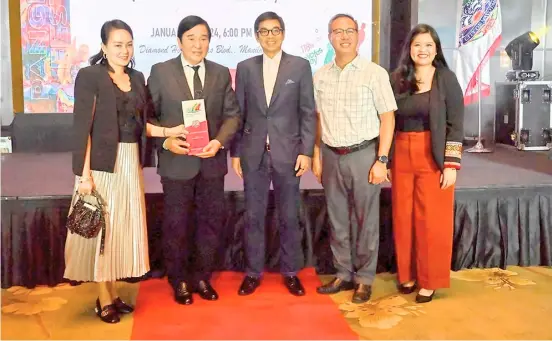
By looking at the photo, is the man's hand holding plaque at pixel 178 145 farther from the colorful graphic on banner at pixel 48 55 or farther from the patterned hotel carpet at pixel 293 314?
the colorful graphic on banner at pixel 48 55

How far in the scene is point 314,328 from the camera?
245 cm

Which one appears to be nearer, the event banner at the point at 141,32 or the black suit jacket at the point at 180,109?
the black suit jacket at the point at 180,109

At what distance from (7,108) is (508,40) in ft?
15.7

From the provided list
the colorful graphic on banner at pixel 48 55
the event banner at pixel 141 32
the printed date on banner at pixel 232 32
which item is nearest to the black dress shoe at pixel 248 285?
the event banner at pixel 141 32

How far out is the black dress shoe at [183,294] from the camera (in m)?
2.69

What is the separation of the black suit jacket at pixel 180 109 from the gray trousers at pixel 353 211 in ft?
1.55

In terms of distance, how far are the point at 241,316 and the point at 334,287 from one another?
505 mm

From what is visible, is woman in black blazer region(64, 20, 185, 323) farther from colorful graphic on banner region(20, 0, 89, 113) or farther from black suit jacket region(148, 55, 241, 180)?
colorful graphic on banner region(20, 0, 89, 113)

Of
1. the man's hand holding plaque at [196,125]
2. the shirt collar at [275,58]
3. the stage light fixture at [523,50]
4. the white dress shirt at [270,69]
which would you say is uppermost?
the stage light fixture at [523,50]

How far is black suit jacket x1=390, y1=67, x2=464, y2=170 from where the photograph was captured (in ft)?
8.52

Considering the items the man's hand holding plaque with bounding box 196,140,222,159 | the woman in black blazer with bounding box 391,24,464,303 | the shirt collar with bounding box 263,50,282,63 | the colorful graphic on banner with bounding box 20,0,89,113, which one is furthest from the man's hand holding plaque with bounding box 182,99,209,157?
the colorful graphic on banner with bounding box 20,0,89,113

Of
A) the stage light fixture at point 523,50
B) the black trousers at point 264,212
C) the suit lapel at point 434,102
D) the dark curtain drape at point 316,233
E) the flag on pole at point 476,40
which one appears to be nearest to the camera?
the suit lapel at point 434,102

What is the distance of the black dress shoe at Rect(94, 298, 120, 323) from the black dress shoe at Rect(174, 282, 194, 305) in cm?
28

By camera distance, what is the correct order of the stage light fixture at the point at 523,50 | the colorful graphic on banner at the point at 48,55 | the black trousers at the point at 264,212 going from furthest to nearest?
the stage light fixture at the point at 523,50 < the colorful graphic on banner at the point at 48,55 < the black trousers at the point at 264,212
